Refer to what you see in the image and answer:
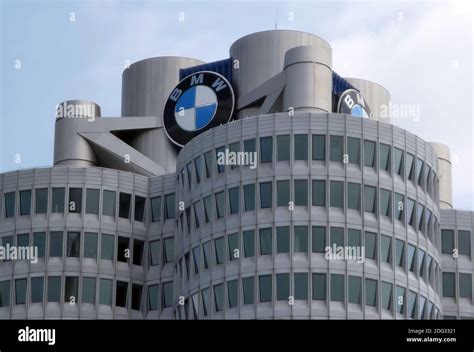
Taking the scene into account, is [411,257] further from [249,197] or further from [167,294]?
[167,294]

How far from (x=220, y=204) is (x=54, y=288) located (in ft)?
56.1

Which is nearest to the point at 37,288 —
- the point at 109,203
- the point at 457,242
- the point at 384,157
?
the point at 109,203

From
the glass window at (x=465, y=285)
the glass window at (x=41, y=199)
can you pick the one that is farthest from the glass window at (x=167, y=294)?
the glass window at (x=465, y=285)

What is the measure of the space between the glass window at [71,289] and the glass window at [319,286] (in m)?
22.7

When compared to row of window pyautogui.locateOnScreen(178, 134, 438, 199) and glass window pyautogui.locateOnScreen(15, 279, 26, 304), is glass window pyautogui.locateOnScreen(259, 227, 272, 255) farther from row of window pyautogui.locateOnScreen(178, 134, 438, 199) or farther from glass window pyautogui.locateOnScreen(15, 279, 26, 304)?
glass window pyautogui.locateOnScreen(15, 279, 26, 304)

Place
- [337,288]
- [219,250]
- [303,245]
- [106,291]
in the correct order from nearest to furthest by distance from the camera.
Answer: [337,288] → [303,245] → [219,250] → [106,291]

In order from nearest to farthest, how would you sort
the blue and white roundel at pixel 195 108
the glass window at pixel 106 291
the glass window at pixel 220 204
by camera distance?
the glass window at pixel 220 204
the glass window at pixel 106 291
the blue and white roundel at pixel 195 108

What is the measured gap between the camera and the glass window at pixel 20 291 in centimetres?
13520

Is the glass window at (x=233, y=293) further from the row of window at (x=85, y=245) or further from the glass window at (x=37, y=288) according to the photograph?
the glass window at (x=37, y=288)

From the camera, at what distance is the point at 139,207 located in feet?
458
